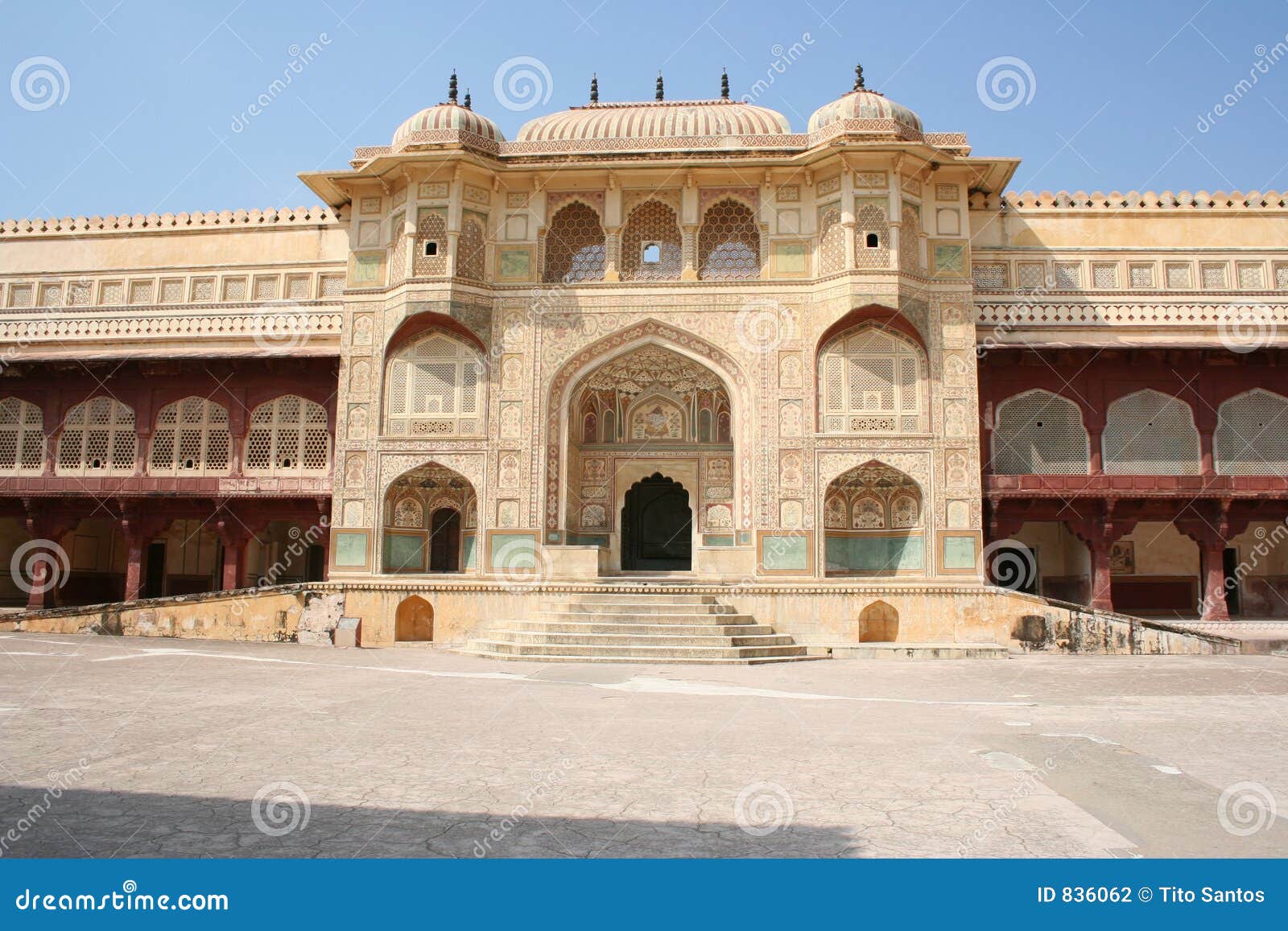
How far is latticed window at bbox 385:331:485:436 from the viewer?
55.3ft

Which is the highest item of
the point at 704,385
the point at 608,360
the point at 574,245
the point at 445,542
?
the point at 574,245

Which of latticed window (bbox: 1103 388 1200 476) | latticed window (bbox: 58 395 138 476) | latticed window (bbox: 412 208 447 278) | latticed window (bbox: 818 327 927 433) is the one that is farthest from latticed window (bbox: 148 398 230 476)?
latticed window (bbox: 1103 388 1200 476)

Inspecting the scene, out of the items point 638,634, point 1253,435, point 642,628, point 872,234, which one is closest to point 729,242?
point 872,234

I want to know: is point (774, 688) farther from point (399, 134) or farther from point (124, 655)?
point (399, 134)

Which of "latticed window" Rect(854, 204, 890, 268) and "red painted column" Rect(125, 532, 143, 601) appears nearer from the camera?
"latticed window" Rect(854, 204, 890, 268)

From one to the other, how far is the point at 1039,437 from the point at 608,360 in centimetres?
771

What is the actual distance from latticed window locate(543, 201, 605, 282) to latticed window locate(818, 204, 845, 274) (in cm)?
378

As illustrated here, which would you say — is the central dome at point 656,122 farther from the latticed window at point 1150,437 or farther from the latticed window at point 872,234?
the latticed window at point 1150,437

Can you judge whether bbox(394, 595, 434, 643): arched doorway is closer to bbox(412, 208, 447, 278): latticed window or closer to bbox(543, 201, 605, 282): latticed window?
bbox(412, 208, 447, 278): latticed window

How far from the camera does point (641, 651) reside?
42.5 feet

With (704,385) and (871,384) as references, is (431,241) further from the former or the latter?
(871,384)

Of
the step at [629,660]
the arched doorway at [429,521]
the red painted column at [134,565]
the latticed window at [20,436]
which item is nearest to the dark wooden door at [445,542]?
the arched doorway at [429,521]

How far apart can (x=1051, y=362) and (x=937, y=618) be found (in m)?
5.46

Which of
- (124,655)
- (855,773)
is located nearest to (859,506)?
(124,655)
